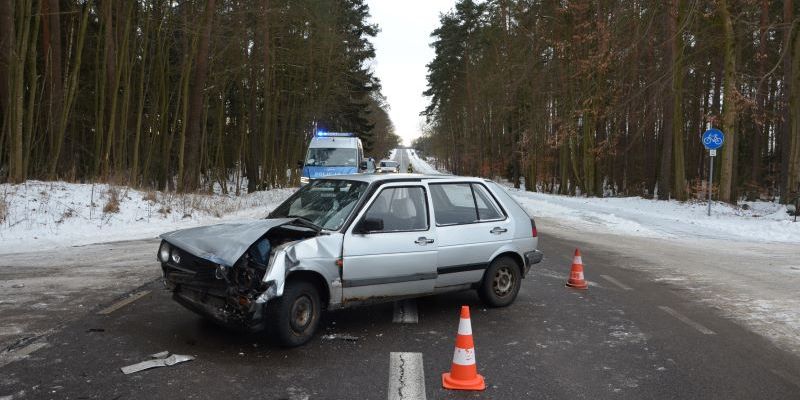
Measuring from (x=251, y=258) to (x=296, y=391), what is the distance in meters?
1.45

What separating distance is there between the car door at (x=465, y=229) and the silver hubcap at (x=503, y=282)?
28 cm

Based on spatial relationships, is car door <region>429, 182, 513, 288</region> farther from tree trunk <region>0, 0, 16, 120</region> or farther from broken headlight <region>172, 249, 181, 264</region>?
tree trunk <region>0, 0, 16, 120</region>

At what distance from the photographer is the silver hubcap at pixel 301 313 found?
4996 millimetres

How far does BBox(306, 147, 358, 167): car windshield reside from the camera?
22406mm

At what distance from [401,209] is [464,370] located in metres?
2.09

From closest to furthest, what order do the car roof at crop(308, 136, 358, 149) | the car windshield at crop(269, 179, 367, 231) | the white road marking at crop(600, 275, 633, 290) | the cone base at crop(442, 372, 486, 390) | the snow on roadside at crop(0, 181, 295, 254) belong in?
1. the cone base at crop(442, 372, 486, 390)
2. the car windshield at crop(269, 179, 367, 231)
3. the white road marking at crop(600, 275, 633, 290)
4. the snow on roadside at crop(0, 181, 295, 254)
5. the car roof at crop(308, 136, 358, 149)

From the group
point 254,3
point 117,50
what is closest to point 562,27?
point 254,3

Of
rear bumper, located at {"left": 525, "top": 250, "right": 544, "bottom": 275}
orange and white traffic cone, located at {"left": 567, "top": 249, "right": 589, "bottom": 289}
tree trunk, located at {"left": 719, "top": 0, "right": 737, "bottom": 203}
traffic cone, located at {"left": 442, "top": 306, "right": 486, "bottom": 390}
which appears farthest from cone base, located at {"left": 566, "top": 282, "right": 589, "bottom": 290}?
tree trunk, located at {"left": 719, "top": 0, "right": 737, "bottom": 203}

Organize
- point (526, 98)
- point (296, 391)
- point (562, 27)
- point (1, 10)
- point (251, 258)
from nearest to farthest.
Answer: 1. point (296, 391)
2. point (251, 258)
3. point (1, 10)
4. point (562, 27)
5. point (526, 98)

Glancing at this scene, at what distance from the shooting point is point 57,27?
1733 centimetres

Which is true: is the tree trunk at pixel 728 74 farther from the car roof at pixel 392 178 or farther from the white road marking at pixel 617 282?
the car roof at pixel 392 178

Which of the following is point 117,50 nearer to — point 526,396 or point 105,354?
point 105,354

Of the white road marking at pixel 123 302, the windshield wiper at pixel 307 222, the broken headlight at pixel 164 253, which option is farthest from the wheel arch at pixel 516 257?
the white road marking at pixel 123 302

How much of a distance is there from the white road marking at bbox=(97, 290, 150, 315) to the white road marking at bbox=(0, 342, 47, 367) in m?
1.10
